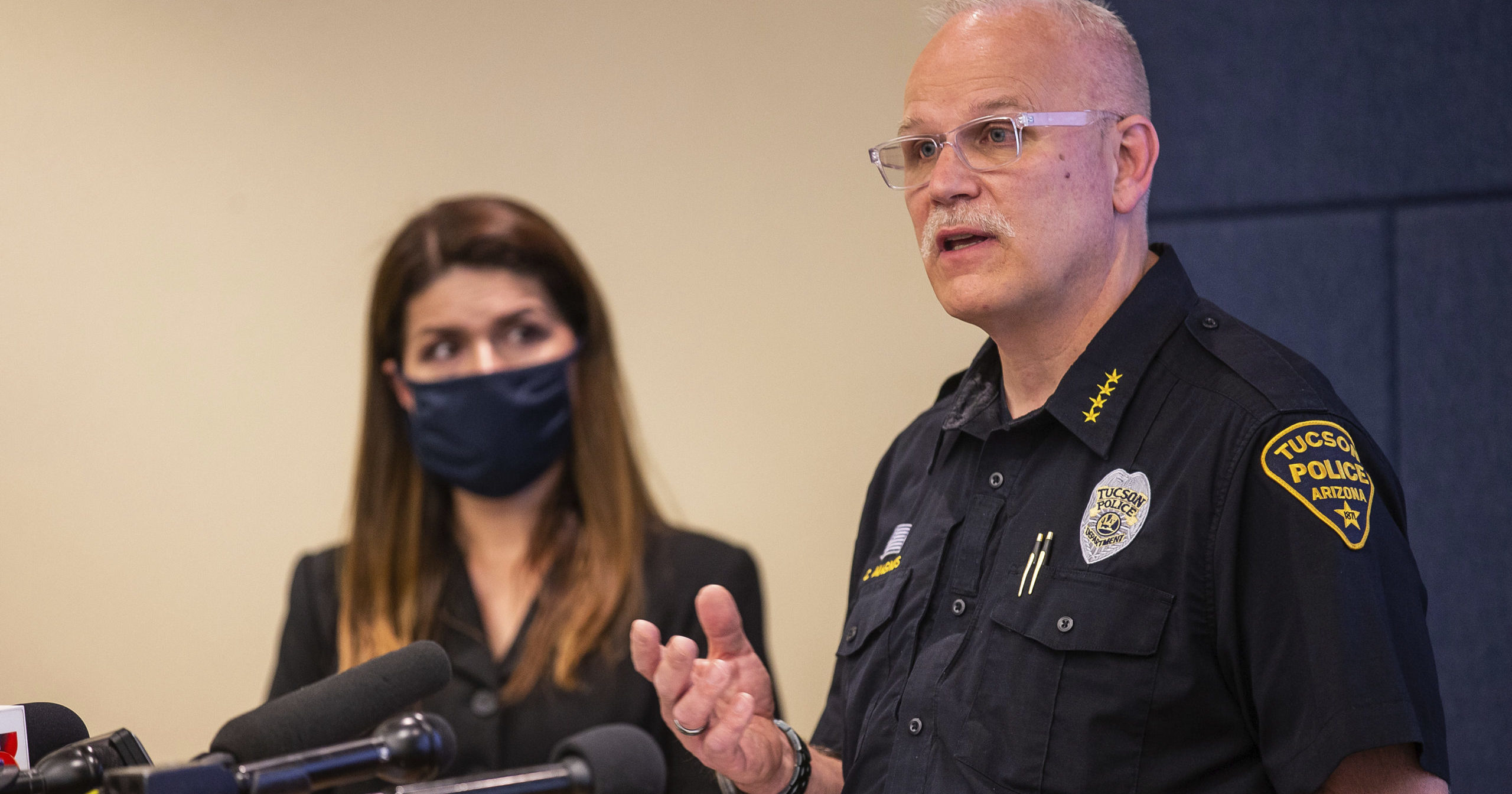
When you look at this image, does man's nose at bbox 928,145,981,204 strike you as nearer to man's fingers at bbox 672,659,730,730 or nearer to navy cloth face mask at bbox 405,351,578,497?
man's fingers at bbox 672,659,730,730

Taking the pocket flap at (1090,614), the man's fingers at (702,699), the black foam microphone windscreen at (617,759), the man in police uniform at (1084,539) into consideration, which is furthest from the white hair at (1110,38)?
the black foam microphone windscreen at (617,759)

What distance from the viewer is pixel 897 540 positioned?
1.56 metres

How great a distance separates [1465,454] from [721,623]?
1.26 m

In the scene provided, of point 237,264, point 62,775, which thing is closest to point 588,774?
point 62,775

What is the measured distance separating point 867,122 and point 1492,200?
1.22 metres

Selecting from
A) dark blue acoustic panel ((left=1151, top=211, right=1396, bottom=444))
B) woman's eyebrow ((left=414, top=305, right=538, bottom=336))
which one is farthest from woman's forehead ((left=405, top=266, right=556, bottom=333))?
dark blue acoustic panel ((left=1151, top=211, right=1396, bottom=444))

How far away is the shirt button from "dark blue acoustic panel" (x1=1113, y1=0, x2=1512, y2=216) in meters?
1.44

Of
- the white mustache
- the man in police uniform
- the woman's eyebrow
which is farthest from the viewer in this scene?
the woman's eyebrow

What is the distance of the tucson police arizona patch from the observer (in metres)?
1.14

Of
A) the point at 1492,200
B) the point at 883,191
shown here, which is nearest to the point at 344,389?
the point at 883,191

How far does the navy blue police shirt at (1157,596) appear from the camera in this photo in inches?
44.1

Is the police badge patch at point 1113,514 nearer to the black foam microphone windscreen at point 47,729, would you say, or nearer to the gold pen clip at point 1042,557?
the gold pen clip at point 1042,557

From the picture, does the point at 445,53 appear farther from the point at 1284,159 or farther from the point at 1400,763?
the point at 1400,763

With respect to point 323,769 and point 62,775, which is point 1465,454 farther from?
point 62,775
